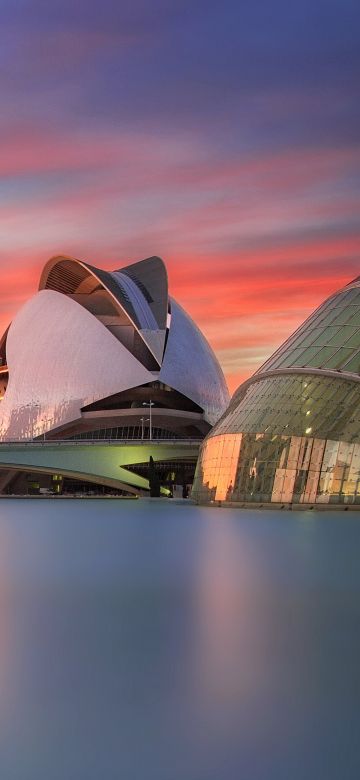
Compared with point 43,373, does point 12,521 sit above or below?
below

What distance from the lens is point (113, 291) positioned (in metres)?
74.1

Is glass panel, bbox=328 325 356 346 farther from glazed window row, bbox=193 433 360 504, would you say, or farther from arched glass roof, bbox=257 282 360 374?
glazed window row, bbox=193 433 360 504

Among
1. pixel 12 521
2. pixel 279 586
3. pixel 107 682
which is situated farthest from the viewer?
pixel 12 521

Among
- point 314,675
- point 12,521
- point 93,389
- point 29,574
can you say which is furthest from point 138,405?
point 314,675

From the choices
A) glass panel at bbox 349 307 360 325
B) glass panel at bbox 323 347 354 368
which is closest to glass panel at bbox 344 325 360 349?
glass panel at bbox 323 347 354 368

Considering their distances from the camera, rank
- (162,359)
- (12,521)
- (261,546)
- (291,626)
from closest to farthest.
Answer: (291,626) < (261,546) < (12,521) < (162,359)

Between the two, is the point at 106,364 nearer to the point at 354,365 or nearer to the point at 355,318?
the point at 355,318

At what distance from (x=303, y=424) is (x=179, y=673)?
95.8ft

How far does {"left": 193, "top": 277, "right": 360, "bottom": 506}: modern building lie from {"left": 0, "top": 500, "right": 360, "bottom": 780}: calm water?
2093 cm

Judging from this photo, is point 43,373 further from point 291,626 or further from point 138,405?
point 291,626

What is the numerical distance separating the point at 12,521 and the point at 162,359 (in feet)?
149

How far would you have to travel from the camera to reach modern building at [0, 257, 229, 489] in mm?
73562

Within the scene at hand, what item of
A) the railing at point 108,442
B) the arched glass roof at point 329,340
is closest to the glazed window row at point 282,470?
the arched glass roof at point 329,340

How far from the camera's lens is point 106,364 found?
73500 mm
